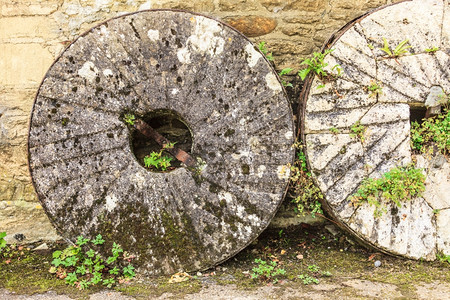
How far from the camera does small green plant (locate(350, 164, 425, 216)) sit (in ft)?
6.97

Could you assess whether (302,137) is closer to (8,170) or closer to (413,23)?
(413,23)

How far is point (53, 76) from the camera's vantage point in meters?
2.07

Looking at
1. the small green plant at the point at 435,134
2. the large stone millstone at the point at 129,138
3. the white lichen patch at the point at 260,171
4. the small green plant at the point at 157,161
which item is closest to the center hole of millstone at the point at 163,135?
the small green plant at the point at 157,161

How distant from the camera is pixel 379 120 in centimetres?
218

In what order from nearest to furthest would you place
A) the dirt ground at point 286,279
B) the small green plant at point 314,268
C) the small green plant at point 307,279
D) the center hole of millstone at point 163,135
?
the dirt ground at point 286,279 → the small green plant at point 307,279 → the small green plant at point 314,268 → the center hole of millstone at point 163,135

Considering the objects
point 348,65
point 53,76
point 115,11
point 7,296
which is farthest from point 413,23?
point 7,296

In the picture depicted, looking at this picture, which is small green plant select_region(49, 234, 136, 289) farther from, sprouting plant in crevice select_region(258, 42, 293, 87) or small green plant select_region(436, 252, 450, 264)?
small green plant select_region(436, 252, 450, 264)

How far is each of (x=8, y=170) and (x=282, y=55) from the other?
2115 millimetres

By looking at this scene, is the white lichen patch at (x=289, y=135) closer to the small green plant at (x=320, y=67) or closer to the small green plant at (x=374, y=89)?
the small green plant at (x=320, y=67)

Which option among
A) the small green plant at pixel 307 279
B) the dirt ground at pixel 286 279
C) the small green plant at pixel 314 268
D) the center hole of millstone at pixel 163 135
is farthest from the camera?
the center hole of millstone at pixel 163 135

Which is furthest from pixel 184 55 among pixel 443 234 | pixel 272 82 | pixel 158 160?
pixel 443 234

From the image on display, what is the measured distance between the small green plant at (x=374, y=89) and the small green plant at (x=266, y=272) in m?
1.20

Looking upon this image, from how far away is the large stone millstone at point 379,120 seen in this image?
2.16m

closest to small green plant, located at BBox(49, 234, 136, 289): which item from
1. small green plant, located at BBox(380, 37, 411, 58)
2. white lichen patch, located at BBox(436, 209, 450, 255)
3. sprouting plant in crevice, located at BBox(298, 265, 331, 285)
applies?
sprouting plant in crevice, located at BBox(298, 265, 331, 285)
